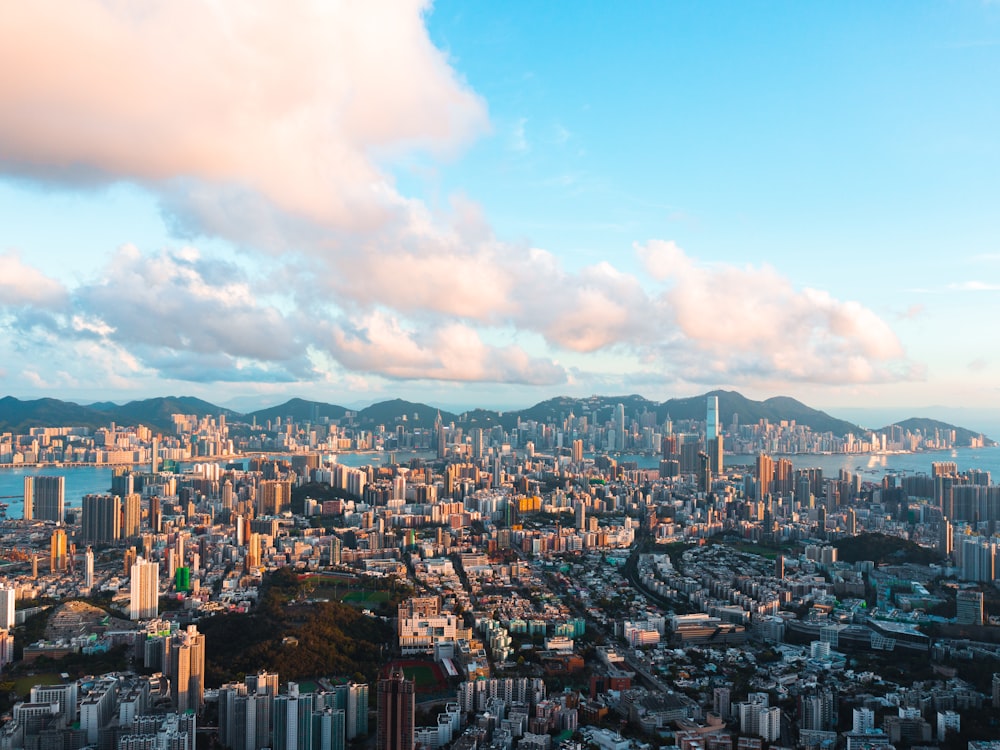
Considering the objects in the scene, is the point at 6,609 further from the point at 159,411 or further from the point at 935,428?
the point at 935,428

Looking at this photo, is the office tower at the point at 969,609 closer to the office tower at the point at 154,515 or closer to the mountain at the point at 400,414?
the office tower at the point at 154,515

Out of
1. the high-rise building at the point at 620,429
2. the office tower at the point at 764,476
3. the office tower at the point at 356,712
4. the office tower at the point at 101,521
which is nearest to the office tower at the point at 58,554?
the office tower at the point at 101,521

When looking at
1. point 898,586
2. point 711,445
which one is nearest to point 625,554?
point 898,586

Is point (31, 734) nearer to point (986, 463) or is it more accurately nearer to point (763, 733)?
point (763, 733)

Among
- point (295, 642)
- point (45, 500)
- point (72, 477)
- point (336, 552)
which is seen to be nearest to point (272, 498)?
point (45, 500)

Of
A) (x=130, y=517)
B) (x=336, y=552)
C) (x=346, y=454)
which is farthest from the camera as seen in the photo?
(x=346, y=454)
